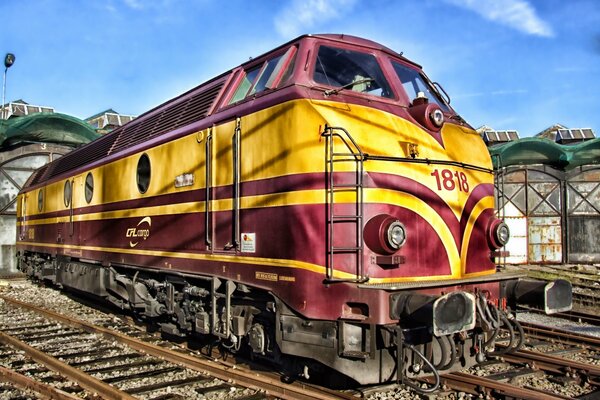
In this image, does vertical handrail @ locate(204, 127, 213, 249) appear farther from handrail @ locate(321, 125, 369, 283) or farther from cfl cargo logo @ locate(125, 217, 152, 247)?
handrail @ locate(321, 125, 369, 283)

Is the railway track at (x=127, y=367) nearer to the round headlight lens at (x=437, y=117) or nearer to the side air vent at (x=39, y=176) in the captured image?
the round headlight lens at (x=437, y=117)

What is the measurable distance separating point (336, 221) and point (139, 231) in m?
4.61

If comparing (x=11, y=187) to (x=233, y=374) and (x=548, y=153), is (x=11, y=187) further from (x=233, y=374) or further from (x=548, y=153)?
(x=548, y=153)

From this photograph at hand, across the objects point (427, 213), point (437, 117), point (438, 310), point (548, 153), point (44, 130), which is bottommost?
point (438, 310)

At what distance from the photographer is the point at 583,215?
86.3ft

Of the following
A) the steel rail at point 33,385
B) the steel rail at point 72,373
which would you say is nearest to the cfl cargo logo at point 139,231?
the steel rail at point 72,373

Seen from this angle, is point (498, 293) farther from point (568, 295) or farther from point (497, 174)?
point (497, 174)

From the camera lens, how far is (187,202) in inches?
295

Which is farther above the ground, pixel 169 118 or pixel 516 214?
pixel 169 118

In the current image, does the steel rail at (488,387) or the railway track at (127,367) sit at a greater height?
the steel rail at (488,387)

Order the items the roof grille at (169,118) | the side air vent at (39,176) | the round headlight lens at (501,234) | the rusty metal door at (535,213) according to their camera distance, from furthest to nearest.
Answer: the rusty metal door at (535,213), the side air vent at (39,176), the roof grille at (169,118), the round headlight lens at (501,234)

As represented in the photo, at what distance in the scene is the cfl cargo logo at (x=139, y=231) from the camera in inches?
338

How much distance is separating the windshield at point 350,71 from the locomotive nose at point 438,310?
246 cm

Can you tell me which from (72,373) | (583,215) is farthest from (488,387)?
(583,215)
